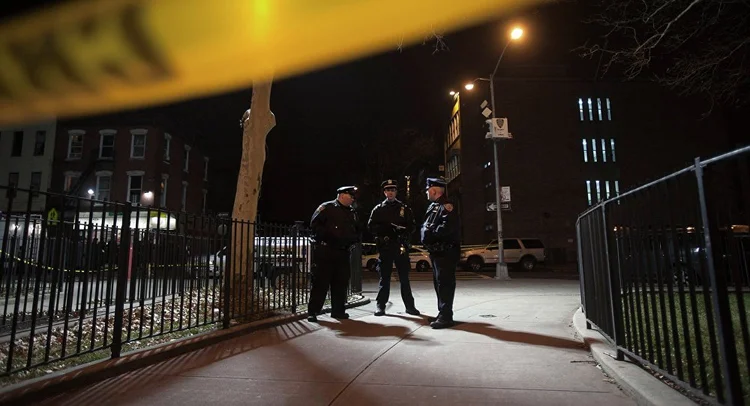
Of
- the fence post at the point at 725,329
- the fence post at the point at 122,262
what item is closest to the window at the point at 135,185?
the fence post at the point at 122,262

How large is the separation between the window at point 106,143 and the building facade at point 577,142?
26133mm

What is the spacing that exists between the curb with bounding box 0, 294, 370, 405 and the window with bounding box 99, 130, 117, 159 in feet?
94.5

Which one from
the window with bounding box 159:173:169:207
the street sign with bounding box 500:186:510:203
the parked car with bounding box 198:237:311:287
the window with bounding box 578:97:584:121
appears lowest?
the parked car with bounding box 198:237:311:287

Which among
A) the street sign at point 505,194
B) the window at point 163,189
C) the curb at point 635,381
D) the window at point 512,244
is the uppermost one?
the window at point 163,189

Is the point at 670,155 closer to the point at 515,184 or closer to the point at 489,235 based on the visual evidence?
the point at 515,184

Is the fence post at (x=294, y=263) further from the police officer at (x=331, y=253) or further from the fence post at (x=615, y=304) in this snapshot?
the fence post at (x=615, y=304)

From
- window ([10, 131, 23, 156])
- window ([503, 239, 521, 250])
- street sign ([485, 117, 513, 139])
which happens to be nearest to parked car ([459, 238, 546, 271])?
window ([503, 239, 521, 250])

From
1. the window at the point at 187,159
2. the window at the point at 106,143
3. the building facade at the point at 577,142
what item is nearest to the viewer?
the window at the point at 106,143

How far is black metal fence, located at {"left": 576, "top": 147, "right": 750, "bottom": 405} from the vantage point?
2.42m

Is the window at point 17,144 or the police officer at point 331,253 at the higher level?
the window at point 17,144

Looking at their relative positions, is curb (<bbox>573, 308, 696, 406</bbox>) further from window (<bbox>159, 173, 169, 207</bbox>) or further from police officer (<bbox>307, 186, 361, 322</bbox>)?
window (<bbox>159, 173, 169, 207</bbox>)

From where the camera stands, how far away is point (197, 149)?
36.2 metres

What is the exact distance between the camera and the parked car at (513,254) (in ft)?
76.8

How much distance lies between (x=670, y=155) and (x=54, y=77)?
4084cm
